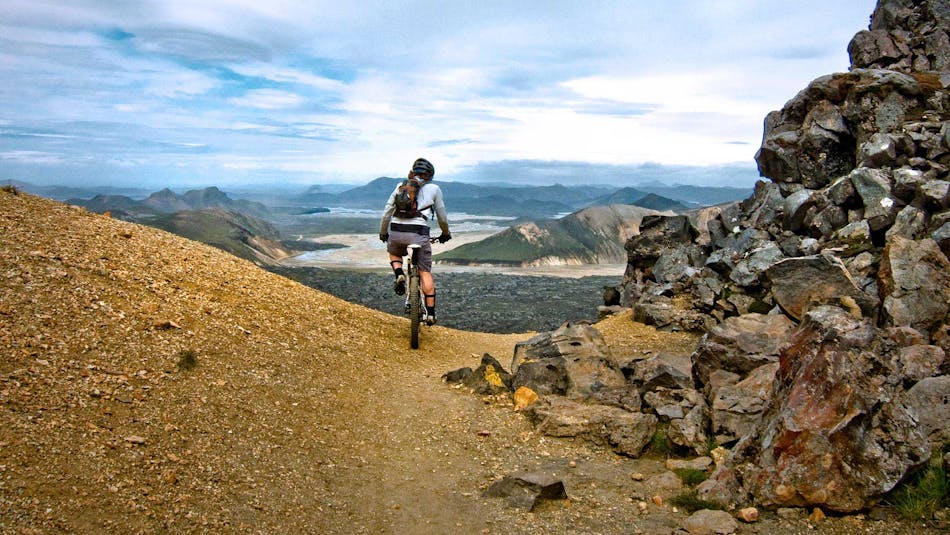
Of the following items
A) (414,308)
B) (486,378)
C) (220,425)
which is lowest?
(486,378)

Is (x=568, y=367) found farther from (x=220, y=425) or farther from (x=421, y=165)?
(x=220, y=425)

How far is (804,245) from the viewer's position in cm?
1898

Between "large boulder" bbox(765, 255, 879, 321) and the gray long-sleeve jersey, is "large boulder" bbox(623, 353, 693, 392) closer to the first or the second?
"large boulder" bbox(765, 255, 879, 321)

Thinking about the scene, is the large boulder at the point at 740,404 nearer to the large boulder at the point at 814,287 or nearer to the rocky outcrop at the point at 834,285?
the rocky outcrop at the point at 834,285

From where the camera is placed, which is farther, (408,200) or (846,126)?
(846,126)

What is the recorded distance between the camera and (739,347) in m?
12.0

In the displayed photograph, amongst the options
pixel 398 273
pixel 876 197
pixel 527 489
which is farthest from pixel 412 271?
pixel 876 197

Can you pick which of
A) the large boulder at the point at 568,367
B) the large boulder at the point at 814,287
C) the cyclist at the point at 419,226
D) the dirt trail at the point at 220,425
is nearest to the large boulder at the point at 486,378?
the large boulder at the point at 568,367

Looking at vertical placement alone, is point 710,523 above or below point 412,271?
below

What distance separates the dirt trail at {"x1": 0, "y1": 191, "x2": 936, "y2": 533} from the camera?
279 inches

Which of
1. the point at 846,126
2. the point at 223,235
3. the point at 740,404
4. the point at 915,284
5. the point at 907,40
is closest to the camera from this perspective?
the point at 740,404

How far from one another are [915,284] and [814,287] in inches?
80.0

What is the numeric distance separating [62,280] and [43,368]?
10.8ft

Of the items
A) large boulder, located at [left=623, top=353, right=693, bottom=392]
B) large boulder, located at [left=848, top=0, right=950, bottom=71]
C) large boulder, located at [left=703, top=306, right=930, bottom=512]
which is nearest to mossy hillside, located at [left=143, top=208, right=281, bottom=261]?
large boulder, located at [left=848, top=0, right=950, bottom=71]
